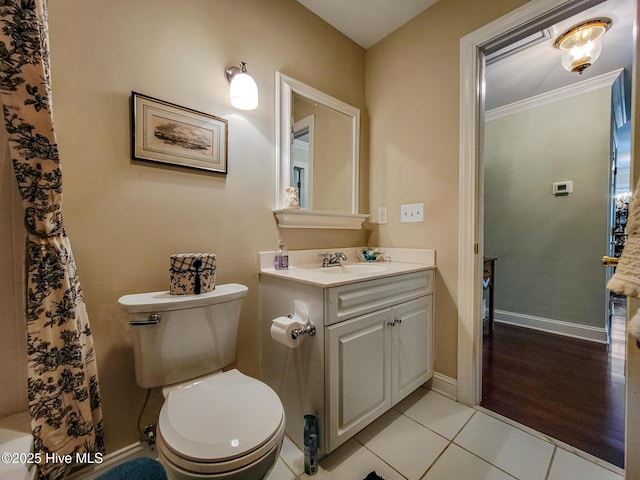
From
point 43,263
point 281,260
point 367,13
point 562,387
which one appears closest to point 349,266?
point 281,260

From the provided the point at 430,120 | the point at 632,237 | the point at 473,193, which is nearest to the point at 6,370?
the point at 632,237

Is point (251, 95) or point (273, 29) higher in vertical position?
point (273, 29)

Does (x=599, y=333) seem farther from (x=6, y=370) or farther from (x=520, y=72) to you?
(x=6, y=370)

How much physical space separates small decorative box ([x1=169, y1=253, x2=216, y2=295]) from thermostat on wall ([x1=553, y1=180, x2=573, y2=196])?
128 inches

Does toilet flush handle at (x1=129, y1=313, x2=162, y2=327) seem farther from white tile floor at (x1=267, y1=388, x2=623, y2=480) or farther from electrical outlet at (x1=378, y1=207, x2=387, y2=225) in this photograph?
electrical outlet at (x1=378, y1=207, x2=387, y2=225)

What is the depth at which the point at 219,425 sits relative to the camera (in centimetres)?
81

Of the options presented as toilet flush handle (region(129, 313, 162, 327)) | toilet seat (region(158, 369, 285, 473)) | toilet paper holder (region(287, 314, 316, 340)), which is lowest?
toilet seat (region(158, 369, 285, 473))

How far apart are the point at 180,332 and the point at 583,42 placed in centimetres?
296

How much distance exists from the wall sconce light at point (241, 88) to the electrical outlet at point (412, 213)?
1185 mm

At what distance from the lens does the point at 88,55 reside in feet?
3.49

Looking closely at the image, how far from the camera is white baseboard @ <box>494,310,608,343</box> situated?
238 centimetres

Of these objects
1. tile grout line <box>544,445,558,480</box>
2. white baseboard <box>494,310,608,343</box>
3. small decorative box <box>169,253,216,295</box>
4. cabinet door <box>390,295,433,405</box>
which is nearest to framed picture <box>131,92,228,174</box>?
small decorative box <box>169,253,216,295</box>

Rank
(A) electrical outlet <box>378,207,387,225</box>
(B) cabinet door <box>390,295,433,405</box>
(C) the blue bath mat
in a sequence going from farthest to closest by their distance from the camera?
(A) electrical outlet <box>378,207,387,225</box>
(B) cabinet door <box>390,295,433,405</box>
(C) the blue bath mat

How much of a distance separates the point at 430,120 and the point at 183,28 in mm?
1508
